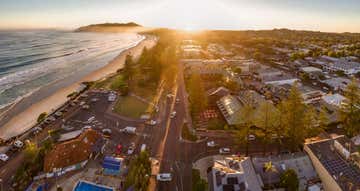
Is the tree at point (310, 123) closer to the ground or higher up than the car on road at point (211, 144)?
higher up

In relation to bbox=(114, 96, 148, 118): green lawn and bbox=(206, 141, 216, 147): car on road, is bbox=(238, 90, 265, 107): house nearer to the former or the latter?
bbox=(206, 141, 216, 147): car on road

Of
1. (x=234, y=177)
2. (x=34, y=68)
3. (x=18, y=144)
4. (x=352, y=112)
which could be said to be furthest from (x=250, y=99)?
(x=34, y=68)

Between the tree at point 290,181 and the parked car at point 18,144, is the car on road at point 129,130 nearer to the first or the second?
the parked car at point 18,144

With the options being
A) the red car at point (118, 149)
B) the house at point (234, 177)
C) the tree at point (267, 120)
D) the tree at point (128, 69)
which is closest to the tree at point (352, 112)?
the tree at point (267, 120)

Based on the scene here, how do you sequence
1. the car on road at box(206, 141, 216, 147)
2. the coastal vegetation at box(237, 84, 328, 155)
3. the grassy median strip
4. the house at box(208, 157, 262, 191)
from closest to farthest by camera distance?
the house at box(208, 157, 262, 191) < the coastal vegetation at box(237, 84, 328, 155) < the car on road at box(206, 141, 216, 147) < the grassy median strip

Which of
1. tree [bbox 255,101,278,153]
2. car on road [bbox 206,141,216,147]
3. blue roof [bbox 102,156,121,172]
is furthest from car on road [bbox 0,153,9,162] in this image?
tree [bbox 255,101,278,153]

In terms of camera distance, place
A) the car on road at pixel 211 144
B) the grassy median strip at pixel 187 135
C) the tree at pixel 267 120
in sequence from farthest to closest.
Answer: the grassy median strip at pixel 187 135 → the car on road at pixel 211 144 → the tree at pixel 267 120

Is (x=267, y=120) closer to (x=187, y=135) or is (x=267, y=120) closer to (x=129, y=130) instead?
(x=187, y=135)
